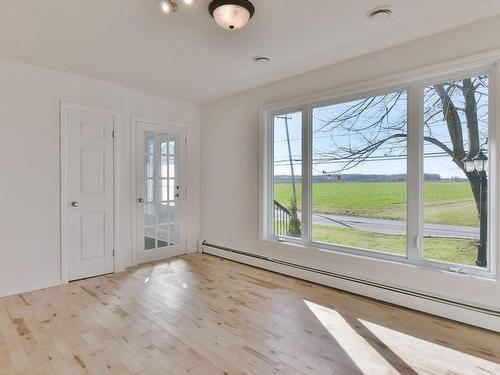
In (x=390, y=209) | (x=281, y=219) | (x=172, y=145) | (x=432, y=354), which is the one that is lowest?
(x=432, y=354)

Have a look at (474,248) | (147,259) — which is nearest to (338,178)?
(474,248)

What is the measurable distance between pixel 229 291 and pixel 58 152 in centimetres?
261

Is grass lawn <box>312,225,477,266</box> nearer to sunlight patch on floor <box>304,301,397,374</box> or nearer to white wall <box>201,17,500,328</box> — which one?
white wall <box>201,17,500,328</box>

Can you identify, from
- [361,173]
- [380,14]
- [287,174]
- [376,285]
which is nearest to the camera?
[380,14]

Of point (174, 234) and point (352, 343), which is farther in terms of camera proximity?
point (174, 234)

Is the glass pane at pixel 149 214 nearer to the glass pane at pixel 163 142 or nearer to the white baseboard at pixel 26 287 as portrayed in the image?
the glass pane at pixel 163 142

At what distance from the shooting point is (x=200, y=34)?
2.70 meters

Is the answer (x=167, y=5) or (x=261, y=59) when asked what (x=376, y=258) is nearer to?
(x=261, y=59)

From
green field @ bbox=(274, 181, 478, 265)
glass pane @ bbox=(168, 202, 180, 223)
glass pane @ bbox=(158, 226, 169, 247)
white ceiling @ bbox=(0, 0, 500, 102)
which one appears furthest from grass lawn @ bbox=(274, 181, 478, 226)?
glass pane @ bbox=(158, 226, 169, 247)

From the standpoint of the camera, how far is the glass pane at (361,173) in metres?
3.09

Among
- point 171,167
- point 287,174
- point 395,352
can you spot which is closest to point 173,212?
point 171,167

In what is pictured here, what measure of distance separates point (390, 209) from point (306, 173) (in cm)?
109

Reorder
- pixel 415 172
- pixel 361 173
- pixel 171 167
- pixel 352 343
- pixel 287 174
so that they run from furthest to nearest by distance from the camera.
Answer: pixel 171 167 < pixel 287 174 < pixel 361 173 < pixel 415 172 < pixel 352 343

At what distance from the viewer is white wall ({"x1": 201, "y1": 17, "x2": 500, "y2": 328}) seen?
8.47ft
